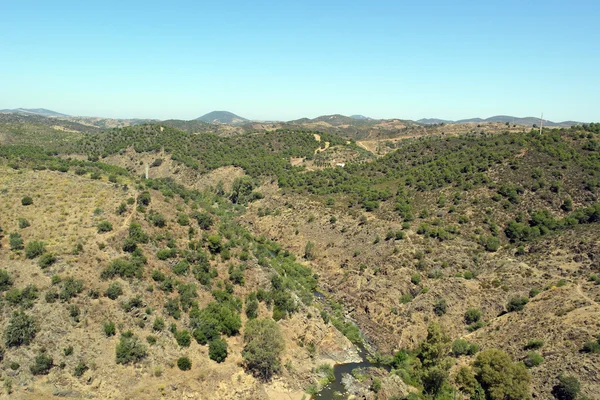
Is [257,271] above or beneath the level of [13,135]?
beneath

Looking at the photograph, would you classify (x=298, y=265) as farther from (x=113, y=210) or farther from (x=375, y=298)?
(x=113, y=210)

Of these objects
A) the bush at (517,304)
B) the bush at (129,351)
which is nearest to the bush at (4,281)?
the bush at (129,351)

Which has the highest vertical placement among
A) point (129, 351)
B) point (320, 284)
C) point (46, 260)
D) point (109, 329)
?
point (46, 260)

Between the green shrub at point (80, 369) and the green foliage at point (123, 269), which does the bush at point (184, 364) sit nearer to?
the green shrub at point (80, 369)

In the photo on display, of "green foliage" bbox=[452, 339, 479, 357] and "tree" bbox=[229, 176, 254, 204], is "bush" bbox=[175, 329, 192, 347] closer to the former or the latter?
"green foliage" bbox=[452, 339, 479, 357]

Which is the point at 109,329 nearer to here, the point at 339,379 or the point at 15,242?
the point at 15,242

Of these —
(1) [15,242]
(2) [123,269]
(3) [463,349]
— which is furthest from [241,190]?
(3) [463,349]

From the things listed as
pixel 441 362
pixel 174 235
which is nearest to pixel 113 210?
pixel 174 235
